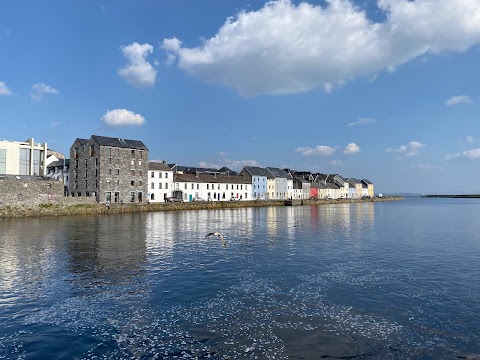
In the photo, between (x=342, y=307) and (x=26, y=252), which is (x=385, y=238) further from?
(x=26, y=252)

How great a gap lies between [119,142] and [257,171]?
64634mm

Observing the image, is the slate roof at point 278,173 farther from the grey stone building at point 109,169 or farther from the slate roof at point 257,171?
the grey stone building at point 109,169

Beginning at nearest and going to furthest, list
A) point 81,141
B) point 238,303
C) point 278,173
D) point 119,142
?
point 238,303 → point 119,142 → point 81,141 → point 278,173

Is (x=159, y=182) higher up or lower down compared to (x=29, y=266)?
higher up

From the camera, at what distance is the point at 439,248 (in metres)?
32.5

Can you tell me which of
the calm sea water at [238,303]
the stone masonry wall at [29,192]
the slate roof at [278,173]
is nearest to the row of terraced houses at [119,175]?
the stone masonry wall at [29,192]

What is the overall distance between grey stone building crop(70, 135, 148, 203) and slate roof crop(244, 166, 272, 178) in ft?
168

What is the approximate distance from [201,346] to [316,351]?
12.7 feet

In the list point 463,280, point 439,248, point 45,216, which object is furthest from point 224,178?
point 463,280

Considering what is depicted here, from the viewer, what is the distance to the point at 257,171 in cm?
14512

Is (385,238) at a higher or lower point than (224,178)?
lower

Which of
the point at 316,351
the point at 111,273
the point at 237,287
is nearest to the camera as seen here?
the point at 316,351

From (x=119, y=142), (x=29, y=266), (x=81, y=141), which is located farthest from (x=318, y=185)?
(x=29, y=266)

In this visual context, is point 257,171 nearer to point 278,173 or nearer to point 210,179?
point 278,173
